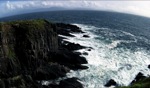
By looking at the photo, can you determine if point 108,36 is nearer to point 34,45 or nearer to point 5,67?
point 34,45

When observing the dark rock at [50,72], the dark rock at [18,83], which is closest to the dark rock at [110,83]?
the dark rock at [50,72]

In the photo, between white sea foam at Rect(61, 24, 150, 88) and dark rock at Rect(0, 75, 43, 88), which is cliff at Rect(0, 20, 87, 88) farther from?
white sea foam at Rect(61, 24, 150, 88)

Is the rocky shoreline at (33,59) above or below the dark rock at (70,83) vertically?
above

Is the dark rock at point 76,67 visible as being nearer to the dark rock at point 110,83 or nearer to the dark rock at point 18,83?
the dark rock at point 110,83

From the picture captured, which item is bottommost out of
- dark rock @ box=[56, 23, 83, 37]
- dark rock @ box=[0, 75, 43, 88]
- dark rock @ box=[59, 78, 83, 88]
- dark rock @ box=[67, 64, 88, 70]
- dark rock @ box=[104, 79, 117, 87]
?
dark rock @ box=[104, 79, 117, 87]

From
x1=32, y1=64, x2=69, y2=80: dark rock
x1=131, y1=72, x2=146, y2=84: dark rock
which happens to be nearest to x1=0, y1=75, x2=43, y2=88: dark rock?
x1=32, y1=64, x2=69, y2=80: dark rock

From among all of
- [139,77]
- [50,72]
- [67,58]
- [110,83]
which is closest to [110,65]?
[139,77]
